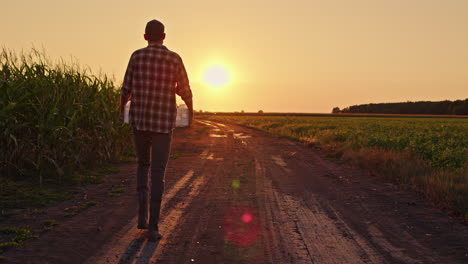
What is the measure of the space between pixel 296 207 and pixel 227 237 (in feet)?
6.49

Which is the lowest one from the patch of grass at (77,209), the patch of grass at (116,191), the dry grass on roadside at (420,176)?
the patch of grass at (116,191)

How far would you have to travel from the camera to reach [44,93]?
7.42 metres

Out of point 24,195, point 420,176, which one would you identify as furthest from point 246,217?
point 420,176

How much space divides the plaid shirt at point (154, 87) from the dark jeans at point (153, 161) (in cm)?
12

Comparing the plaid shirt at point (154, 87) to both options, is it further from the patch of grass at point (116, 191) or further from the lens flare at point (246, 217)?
the patch of grass at point (116, 191)

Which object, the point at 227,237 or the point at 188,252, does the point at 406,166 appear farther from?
the point at 188,252

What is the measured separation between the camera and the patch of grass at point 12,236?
3838 millimetres

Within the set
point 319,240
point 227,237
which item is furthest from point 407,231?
point 227,237

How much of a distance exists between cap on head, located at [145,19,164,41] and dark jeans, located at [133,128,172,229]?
39.0 inches

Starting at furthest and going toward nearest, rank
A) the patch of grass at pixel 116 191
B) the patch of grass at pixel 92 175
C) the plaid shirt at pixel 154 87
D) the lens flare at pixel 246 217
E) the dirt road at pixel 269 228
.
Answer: the patch of grass at pixel 92 175 → the patch of grass at pixel 116 191 → the lens flare at pixel 246 217 → the plaid shirt at pixel 154 87 → the dirt road at pixel 269 228

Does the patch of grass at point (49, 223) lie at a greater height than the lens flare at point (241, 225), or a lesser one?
lesser

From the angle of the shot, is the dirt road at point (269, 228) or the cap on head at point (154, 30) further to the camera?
the cap on head at point (154, 30)

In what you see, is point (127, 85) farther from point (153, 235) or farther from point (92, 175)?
point (92, 175)

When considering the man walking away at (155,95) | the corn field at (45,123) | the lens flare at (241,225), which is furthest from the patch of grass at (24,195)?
the lens flare at (241,225)
